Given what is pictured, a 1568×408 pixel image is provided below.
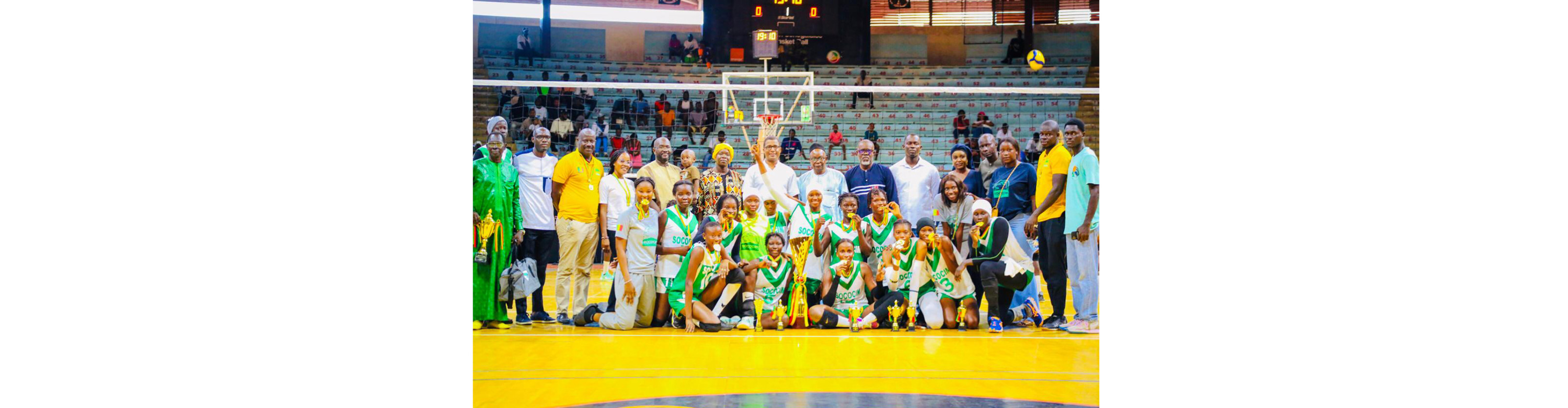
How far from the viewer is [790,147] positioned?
683cm

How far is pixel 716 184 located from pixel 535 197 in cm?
110

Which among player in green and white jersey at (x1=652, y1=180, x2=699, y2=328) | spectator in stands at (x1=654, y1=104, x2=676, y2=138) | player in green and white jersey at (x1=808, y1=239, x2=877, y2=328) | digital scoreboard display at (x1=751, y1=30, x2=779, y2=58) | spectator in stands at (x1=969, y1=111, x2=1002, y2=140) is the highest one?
digital scoreboard display at (x1=751, y1=30, x2=779, y2=58)

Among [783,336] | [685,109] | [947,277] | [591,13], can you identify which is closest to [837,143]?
[947,277]

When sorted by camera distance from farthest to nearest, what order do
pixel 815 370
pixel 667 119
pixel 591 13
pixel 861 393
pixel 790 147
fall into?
pixel 591 13
pixel 667 119
pixel 790 147
pixel 815 370
pixel 861 393

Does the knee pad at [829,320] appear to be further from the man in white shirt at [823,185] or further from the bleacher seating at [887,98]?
the bleacher seating at [887,98]

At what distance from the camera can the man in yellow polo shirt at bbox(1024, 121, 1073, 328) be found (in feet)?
18.8

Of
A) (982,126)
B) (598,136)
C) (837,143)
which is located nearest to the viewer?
(598,136)

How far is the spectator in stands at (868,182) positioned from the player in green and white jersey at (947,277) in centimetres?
33

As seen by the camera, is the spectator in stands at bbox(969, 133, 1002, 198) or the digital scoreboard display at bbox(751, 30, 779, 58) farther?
the digital scoreboard display at bbox(751, 30, 779, 58)

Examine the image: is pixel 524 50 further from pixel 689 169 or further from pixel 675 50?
pixel 689 169

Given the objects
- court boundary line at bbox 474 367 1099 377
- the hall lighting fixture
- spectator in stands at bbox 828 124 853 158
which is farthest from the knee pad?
the hall lighting fixture

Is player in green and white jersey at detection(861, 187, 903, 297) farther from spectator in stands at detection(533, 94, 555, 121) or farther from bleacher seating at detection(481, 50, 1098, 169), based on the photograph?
spectator in stands at detection(533, 94, 555, 121)

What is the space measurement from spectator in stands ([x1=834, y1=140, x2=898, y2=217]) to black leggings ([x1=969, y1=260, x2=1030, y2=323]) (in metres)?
0.69

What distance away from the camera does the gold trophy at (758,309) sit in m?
5.73
